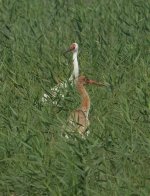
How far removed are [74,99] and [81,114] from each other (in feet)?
2.63

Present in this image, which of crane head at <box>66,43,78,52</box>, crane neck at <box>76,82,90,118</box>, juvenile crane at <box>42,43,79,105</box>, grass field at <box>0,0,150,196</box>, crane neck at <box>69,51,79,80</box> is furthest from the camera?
crane head at <box>66,43,78,52</box>

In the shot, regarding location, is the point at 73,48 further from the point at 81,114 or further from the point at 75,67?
the point at 81,114

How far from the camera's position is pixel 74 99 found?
8867mm

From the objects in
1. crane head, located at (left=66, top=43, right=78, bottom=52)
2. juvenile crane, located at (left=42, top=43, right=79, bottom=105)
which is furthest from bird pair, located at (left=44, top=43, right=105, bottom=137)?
crane head, located at (left=66, top=43, right=78, bottom=52)

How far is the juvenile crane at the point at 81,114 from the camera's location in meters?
7.59

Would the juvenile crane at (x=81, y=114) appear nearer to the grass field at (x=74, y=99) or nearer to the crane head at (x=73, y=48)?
the grass field at (x=74, y=99)

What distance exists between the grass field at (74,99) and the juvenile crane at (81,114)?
10cm

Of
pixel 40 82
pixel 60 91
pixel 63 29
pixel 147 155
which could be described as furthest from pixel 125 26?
pixel 147 155

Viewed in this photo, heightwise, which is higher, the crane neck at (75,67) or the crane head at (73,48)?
the crane head at (73,48)

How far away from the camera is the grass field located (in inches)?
261

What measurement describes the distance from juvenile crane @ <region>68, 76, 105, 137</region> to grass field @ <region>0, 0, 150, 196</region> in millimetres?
98

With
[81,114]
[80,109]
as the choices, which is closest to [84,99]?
[80,109]

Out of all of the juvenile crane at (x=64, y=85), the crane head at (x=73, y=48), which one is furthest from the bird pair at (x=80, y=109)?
the crane head at (x=73, y=48)

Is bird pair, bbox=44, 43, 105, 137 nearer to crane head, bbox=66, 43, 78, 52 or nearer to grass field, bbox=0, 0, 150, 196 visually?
grass field, bbox=0, 0, 150, 196
